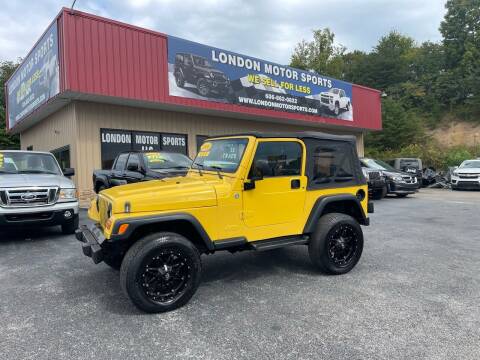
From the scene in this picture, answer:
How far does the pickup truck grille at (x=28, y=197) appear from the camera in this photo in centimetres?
671

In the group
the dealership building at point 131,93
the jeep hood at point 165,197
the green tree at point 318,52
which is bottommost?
the jeep hood at point 165,197

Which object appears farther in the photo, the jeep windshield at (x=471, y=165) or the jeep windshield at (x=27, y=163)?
the jeep windshield at (x=471, y=165)

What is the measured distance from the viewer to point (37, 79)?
13883mm

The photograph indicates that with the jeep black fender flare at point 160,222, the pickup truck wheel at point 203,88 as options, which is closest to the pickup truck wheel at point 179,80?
the pickup truck wheel at point 203,88

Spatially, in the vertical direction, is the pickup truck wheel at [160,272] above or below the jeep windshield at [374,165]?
below

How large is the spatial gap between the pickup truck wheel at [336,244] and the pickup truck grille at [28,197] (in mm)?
5073

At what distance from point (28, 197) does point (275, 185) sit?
16.1 ft

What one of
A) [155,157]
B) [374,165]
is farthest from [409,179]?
[155,157]

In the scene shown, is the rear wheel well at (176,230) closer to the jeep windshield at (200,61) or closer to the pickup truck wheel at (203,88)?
the pickup truck wheel at (203,88)

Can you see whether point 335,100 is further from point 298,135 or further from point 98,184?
point 298,135

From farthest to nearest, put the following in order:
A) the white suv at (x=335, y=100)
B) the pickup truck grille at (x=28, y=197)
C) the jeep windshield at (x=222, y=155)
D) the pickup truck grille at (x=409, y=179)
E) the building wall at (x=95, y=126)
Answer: the white suv at (x=335, y=100), the pickup truck grille at (x=409, y=179), the building wall at (x=95, y=126), the pickup truck grille at (x=28, y=197), the jeep windshield at (x=222, y=155)

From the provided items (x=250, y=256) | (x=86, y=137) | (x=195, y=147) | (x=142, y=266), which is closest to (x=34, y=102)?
(x=86, y=137)

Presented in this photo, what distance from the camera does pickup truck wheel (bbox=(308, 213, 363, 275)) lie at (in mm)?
4711

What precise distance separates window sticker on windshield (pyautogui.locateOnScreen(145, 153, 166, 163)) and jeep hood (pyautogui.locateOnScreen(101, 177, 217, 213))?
502cm
